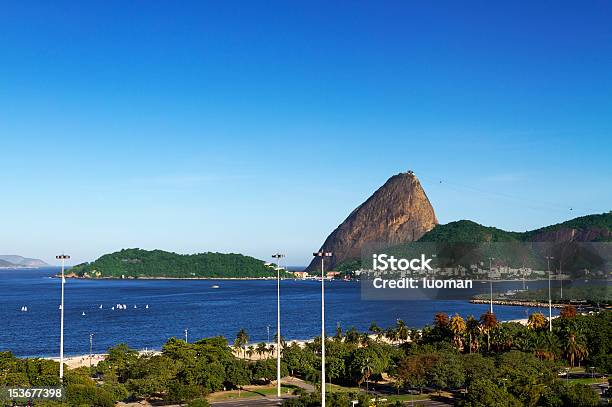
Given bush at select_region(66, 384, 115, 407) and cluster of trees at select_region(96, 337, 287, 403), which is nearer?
bush at select_region(66, 384, 115, 407)

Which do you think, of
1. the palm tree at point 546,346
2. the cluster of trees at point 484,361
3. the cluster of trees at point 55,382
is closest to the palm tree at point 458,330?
the cluster of trees at point 484,361

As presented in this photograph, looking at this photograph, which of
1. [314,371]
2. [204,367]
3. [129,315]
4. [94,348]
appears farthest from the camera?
[129,315]

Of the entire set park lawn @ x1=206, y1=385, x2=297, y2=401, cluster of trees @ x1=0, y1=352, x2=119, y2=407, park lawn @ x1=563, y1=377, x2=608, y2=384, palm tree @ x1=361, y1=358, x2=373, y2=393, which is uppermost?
cluster of trees @ x1=0, y1=352, x2=119, y2=407

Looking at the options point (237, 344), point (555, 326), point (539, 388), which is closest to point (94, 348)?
point (237, 344)

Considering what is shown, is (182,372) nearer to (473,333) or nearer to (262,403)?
(262,403)

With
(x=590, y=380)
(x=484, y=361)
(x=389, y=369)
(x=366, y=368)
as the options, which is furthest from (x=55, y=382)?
(x=590, y=380)

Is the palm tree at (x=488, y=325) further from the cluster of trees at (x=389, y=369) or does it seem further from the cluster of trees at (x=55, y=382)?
the cluster of trees at (x=55, y=382)

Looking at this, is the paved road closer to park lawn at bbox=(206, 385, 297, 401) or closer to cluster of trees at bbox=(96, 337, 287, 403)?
park lawn at bbox=(206, 385, 297, 401)

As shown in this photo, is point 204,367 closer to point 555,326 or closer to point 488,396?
point 488,396

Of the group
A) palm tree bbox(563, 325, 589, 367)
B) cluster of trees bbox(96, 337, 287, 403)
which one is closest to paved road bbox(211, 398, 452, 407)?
cluster of trees bbox(96, 337, 287, 403)
